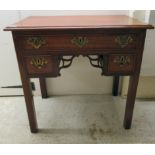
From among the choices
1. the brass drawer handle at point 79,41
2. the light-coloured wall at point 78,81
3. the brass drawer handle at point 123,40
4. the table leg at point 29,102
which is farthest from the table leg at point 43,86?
the brass drawer handle at point 123,40

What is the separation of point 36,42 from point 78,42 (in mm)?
229

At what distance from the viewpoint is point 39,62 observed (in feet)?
3.42

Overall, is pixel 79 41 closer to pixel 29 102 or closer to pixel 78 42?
pixel 78 42

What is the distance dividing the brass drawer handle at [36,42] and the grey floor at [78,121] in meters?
0.63

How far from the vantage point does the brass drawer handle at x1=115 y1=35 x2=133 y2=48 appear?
0.98 metres

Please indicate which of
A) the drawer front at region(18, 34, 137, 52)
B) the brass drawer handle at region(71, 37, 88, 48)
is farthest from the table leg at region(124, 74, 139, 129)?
the brass drawer handle at region(71, 37, 88, 48)

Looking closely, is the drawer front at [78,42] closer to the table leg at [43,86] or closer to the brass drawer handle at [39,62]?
the brass drawer handle at [39,62]

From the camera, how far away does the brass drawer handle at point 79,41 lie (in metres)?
0.98

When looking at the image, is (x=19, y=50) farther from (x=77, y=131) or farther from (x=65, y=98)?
(x=65, y=98)

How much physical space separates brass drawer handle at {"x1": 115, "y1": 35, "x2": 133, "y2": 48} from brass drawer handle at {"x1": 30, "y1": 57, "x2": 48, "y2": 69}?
1.38ft

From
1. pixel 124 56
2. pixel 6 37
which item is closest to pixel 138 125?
pixel 124 56

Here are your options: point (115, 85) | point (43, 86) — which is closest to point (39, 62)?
point (43, 86)

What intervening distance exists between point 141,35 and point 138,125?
678 mm
